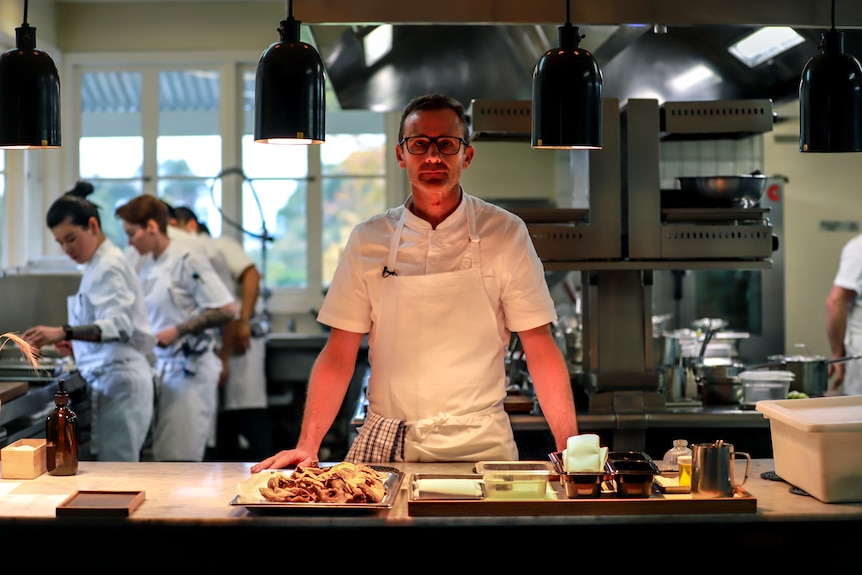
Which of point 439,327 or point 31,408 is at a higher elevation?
point 439,327

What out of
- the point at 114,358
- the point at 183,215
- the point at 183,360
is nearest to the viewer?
the point at 114,358

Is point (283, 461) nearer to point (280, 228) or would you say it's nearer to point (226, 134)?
point (280, 228)

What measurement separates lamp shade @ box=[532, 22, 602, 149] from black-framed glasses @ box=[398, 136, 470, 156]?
0.31 metres

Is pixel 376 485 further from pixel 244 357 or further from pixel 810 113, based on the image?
pixel 244 357

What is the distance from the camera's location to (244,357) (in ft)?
20.3

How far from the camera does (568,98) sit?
239cm


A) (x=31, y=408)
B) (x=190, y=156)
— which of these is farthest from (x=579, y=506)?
(x=190, y=156)

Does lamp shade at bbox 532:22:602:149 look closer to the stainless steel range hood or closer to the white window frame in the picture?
the stainless steel range hood

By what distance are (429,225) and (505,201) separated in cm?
456

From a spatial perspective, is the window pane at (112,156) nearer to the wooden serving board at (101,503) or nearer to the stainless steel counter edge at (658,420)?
the stainless steel counter edge at (658,420)

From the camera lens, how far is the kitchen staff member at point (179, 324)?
542cm

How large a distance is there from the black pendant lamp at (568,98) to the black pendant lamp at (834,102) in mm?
588

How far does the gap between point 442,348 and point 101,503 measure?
3.42 feet

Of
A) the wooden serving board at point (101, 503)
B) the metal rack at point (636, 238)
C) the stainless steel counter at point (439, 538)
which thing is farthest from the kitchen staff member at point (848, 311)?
the wooden serving board at point (101, 503)
